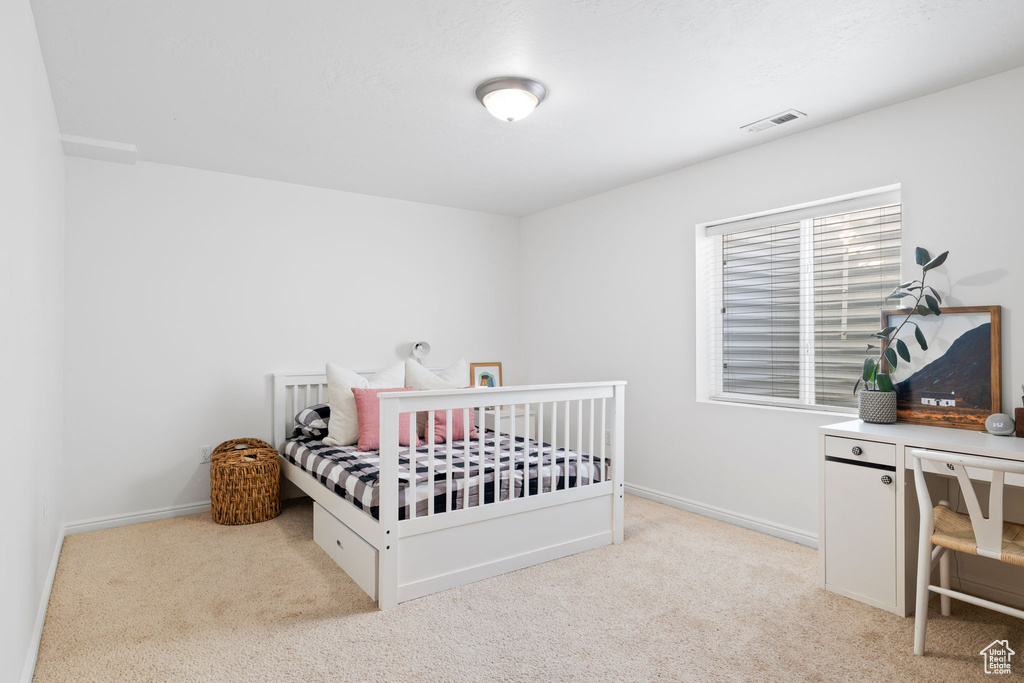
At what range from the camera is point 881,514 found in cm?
234

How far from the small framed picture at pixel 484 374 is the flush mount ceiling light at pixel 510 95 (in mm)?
2692

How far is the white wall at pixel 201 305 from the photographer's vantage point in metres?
3.39

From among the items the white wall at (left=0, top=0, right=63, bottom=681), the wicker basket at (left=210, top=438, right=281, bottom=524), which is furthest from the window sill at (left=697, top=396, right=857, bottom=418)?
the white wall at (left=0, top=0, right=63, bottom=681)

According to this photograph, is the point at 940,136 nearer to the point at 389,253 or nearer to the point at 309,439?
the point at 389,253

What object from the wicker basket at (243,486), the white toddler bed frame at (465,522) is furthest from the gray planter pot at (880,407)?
the wicker basket at (243,486)

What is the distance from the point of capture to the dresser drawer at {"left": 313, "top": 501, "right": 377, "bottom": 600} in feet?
8.11

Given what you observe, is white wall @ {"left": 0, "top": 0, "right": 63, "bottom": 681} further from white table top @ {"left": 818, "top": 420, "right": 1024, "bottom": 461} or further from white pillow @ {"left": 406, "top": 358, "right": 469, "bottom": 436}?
white table top @ {"left": 818, "top": 420, "right": 1024, "bottom": 461}

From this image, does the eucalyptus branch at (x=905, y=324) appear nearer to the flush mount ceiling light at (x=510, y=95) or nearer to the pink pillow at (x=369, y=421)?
the flush mount ceiling light at (x=510, y=95)

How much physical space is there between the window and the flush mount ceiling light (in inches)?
66.1

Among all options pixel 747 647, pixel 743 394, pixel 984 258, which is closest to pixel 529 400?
pixel 747 647

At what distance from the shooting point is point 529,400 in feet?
9.25

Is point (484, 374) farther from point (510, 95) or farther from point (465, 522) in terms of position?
point (510, 95)

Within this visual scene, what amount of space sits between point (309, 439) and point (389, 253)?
161cm

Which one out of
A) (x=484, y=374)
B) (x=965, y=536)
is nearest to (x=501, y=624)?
(x=965, y=536)
